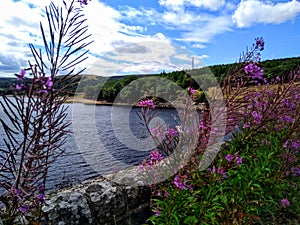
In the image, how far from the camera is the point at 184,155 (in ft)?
8.98

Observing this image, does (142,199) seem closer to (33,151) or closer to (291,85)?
(33,151)

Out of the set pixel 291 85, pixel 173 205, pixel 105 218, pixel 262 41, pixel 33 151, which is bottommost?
pixel 105 218

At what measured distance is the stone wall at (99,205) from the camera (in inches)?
97.3

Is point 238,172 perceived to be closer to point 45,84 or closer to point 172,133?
point 172,133

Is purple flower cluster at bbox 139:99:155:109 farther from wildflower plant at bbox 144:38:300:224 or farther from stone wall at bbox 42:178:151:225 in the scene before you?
stone wall at bbox 42:178:151:225

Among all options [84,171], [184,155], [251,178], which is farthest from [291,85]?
[84,171]

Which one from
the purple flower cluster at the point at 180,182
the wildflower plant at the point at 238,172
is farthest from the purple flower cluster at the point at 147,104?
the purple flower cluster at the point at 180,182

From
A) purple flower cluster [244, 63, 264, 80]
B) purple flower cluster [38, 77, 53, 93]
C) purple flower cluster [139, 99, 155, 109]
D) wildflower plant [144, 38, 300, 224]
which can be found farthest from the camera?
purple flower cluster [139, 99, 155, 109]

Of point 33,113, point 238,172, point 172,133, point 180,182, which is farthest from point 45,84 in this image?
point 238,172

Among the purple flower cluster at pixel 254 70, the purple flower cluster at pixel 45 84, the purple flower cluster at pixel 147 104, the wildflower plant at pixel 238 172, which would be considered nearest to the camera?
the purple flower cluster at pixel 45 84

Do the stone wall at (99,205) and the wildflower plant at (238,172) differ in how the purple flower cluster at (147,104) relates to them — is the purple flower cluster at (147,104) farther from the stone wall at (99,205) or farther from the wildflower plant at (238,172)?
the stone wall at (99,205)

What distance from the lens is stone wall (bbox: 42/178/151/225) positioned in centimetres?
247

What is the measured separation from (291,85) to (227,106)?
1278mm

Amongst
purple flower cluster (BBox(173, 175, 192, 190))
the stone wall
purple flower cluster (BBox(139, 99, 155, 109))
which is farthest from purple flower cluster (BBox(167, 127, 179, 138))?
the stone wall
